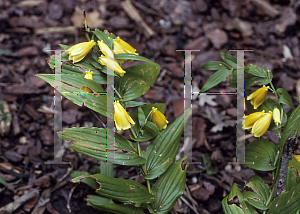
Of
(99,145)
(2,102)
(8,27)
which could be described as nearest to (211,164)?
(99,145)

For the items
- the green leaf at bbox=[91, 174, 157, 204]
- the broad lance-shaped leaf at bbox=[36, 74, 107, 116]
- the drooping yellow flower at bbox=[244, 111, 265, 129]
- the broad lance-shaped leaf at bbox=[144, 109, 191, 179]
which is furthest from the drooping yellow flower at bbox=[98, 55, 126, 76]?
the drooping yellow flower at bbox=[244, 111, 265, 129]

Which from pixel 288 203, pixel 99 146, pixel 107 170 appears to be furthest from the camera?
pixel 107 170

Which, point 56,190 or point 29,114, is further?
point 29,114

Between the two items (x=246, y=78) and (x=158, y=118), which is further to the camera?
(x=246, y=78)

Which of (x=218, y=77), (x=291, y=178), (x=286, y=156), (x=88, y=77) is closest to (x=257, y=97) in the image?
(x=218, y=77)

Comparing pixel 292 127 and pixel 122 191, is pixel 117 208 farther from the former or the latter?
pixel 292 127

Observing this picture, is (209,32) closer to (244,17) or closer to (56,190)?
(244,17)

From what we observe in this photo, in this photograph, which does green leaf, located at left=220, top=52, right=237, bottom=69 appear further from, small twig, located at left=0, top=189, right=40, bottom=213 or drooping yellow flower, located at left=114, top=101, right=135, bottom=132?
small twig, located at left=0, top=189, right=40, bottom=213
